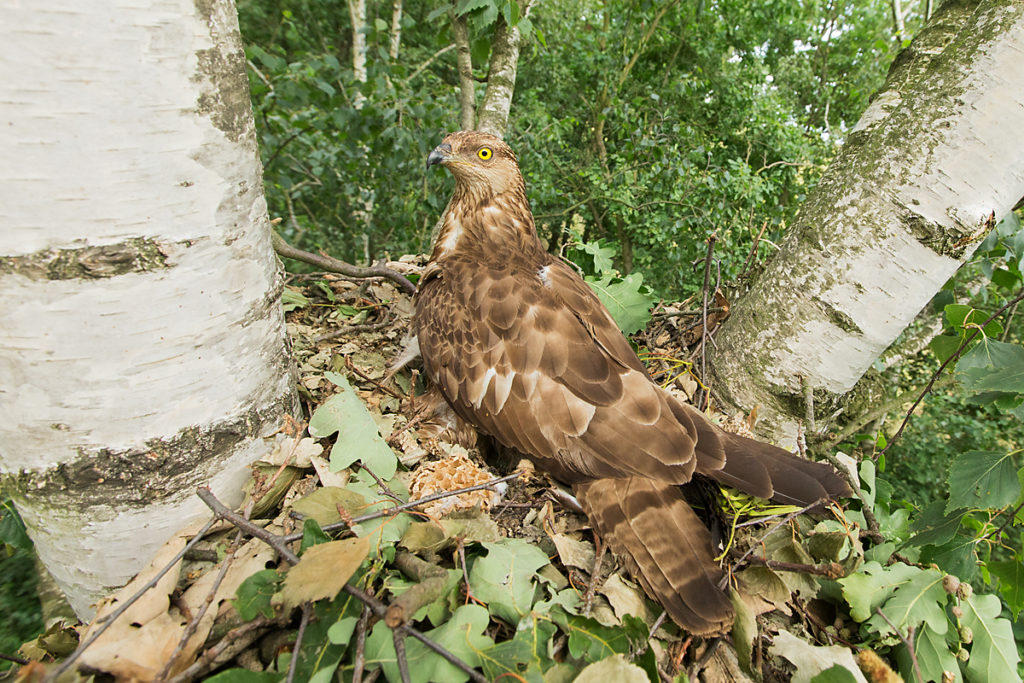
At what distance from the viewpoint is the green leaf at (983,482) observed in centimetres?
162

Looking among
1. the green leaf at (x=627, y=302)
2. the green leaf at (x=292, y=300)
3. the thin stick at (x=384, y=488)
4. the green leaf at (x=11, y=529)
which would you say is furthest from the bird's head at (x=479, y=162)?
the green leaf at (x=11, y=529)

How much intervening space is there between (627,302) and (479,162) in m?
1.12

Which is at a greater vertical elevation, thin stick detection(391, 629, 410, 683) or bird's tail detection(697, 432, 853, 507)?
bird's tail detection(697, 432, 853, 507)

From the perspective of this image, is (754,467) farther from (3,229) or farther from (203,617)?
(3,229)

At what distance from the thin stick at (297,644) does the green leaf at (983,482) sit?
1.85 metres

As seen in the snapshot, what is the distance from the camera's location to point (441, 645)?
1.23 metres

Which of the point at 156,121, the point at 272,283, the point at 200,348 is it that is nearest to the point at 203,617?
the point at 200,348

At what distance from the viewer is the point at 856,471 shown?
1.91 meters

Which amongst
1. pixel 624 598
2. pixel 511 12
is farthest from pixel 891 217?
pixel 511 12

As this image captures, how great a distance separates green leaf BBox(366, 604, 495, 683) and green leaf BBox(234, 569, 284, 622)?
9.5 inches

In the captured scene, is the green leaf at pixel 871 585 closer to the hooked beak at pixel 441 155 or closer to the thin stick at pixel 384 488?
the thin stick at pixel 384 488

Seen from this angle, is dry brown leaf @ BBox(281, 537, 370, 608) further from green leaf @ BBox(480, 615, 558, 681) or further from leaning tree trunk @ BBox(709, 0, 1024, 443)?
leaning tree trunk @ BBox(709, 0, 1024, 443)

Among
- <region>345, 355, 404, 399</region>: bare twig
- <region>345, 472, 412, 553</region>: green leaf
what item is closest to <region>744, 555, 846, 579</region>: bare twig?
<region>345, 472, 412, 553</region>: green leaf

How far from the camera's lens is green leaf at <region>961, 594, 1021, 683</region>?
1473 millimetres
